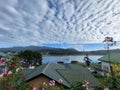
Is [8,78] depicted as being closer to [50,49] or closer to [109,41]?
[109,41]

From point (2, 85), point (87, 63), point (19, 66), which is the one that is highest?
point (19, 66)

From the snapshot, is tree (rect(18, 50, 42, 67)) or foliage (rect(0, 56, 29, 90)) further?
tree (rect(18, 50, 42, 67))

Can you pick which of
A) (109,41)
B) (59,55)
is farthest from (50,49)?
(109,41)

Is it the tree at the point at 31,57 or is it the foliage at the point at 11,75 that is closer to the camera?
the foliage at the point at 11,75

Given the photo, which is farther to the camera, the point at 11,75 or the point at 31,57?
the point at 31,57

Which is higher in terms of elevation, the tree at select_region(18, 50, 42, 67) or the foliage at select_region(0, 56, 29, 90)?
the foliage at select_region(0, 56, 29, 90)

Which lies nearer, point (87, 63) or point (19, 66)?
point (19, 66)

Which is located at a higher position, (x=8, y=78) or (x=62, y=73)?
(x=8, y=78)

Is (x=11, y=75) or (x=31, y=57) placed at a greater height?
(x=11, y=75)

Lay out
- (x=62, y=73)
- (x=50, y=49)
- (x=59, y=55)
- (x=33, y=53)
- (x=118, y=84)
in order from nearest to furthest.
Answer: (x=118, y=84) < (x=62, y=73) < (x=33, y=53) < (x=50, y=49) < (x=59, y=55)

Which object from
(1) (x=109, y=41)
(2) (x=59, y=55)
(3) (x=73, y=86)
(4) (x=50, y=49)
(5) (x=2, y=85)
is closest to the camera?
(5) (x=2, y=85)

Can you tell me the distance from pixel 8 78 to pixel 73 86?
2.79 m

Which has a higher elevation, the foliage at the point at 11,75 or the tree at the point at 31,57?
the foliage at the point at 11,75

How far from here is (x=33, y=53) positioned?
7006cm
